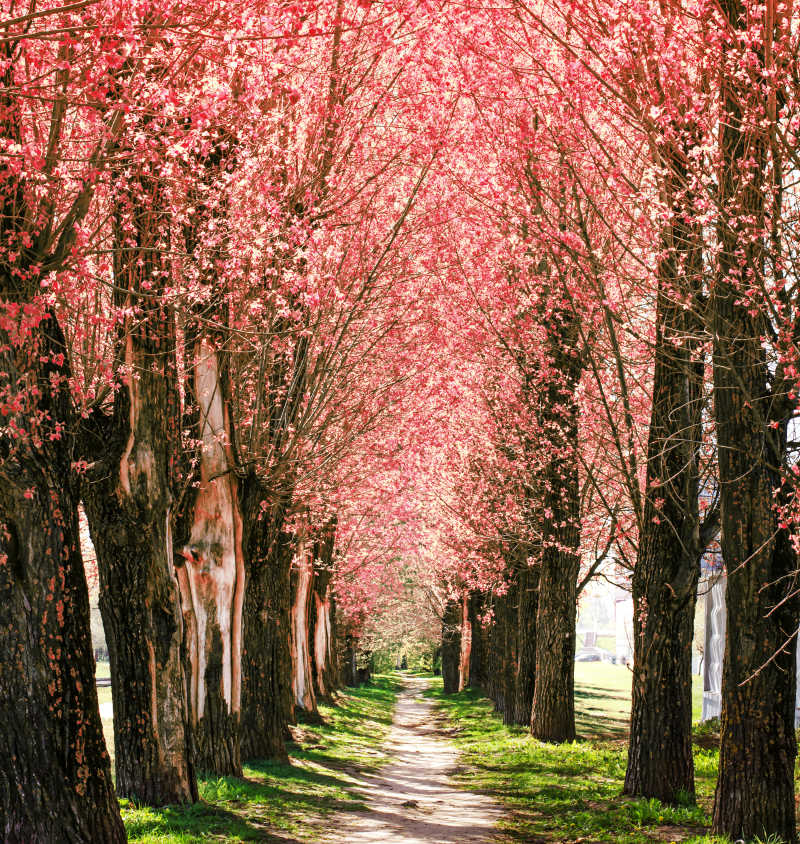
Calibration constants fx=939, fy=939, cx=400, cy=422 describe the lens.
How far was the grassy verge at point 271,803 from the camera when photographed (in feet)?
32.9

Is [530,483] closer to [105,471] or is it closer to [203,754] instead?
[203,754]

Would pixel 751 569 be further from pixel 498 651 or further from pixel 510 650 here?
pixel 498 651

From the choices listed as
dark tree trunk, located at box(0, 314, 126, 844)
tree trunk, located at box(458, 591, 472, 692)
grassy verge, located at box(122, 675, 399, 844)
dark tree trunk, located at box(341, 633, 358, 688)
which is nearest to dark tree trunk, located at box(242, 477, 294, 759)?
grassy verge, located at box(122, 675, 399, 844)

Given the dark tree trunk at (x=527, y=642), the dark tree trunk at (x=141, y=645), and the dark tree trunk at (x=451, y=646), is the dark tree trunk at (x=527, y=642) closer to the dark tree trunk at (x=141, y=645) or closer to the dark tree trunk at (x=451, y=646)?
the dark tree trunk at (x=141, y=645)

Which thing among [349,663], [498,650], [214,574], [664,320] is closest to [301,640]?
[498,650]

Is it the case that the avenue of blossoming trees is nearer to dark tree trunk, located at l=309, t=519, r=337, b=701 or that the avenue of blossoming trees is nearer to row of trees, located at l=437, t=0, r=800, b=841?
row of trees, located at l=437, t=0, r=800, b=841

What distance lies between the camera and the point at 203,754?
1368 cm

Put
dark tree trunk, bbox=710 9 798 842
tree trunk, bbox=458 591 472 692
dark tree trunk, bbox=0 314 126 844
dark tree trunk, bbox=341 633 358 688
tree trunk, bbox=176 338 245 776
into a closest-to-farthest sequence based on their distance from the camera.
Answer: dark tree trunk, bbox=0 314 126 844 < dark tree trunk, bbox=710 9 798 842 < tree trunk, bbox=176 338 245 776 < tree trunk, bbox=458 591 472 692 < dark tree trunk, bbox=341 633 358 688

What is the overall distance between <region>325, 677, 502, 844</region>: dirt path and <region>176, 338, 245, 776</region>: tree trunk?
2347mm

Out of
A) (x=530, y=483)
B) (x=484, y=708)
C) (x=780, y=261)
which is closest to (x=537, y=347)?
(x=530, y=483)

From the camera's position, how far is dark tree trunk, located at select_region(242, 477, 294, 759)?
50.9ft

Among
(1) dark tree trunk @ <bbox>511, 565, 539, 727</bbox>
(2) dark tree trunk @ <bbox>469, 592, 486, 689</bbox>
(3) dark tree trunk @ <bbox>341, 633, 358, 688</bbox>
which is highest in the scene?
(1) dark tree trunk @ <bbox>511, 565, 539, 727</bbox>

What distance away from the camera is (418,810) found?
13.7m

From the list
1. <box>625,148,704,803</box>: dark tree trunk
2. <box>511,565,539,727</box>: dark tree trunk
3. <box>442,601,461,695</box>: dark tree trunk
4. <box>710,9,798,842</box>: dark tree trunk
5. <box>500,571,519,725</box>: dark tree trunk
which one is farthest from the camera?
<box>442,601,461,695</box>: dark tree trunk
